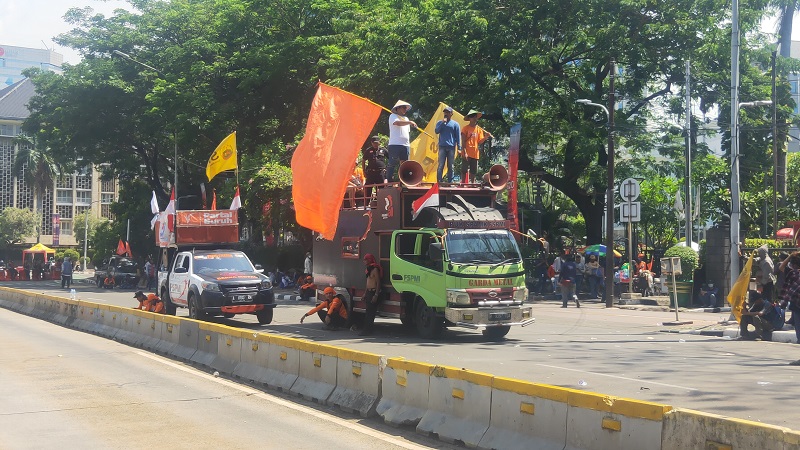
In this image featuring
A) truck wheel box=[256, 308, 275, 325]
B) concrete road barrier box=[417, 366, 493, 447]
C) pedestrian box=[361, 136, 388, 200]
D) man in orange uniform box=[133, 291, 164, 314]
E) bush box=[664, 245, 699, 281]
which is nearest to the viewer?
concrete road barrier box=[417, 366, 493, 447]

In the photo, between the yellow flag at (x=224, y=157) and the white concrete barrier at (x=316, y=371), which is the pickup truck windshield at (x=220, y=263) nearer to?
A: the yellow flag at (x=224, y=157)

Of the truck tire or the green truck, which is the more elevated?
Answer: the green truck

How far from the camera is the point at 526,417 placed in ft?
25.2

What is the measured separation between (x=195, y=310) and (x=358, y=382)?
11.9m

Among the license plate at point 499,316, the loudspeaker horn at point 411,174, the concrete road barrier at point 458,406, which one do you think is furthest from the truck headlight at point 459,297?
the concrete road barrier at point 458,406

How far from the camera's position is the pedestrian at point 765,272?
53.6 feet

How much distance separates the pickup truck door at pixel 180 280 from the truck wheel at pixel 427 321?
7.41 meters

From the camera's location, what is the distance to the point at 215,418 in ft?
33.2

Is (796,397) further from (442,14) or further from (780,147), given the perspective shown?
(780,147)

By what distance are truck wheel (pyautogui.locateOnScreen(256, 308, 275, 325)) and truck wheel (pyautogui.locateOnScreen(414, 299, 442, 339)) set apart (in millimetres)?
5499

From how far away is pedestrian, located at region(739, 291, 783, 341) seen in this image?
666 inches

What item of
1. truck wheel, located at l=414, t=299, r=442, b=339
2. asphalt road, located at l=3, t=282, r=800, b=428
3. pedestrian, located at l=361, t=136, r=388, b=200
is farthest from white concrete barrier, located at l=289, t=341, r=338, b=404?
pedestrian, located at l=361, t=136, r=388, b=200

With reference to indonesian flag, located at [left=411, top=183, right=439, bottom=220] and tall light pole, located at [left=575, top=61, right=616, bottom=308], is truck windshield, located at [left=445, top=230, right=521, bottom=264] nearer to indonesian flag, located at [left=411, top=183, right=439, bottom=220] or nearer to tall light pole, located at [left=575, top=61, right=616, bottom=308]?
indonesian flag, located at [left=411, top=183, right=439, bottom=220]

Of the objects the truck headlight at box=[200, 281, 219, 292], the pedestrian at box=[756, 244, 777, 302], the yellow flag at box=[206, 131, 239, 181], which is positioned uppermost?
the yellow flag at box=[206, 131, 239, 181]
